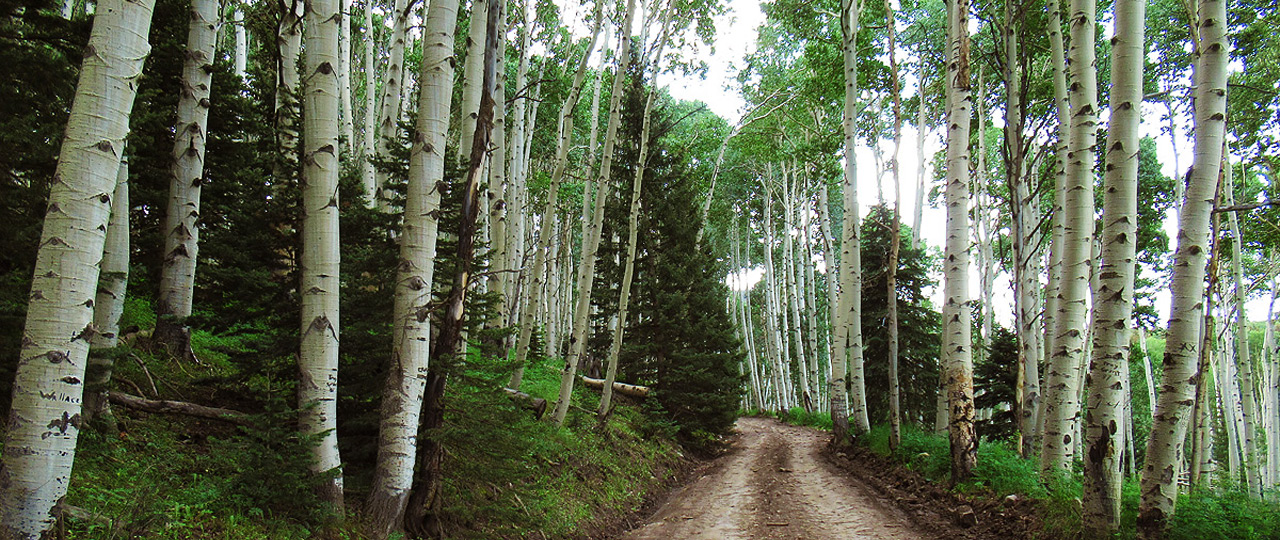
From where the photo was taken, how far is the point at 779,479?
9469 mm

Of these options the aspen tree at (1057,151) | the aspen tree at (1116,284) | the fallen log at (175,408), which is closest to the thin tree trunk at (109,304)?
the fallen log at (175,408)

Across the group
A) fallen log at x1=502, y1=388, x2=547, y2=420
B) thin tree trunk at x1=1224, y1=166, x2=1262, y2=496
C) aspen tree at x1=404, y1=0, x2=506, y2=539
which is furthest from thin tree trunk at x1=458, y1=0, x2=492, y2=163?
thin tree trunk at x1=1224, y1=166, x2=1262, y2=496

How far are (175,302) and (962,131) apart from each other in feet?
29.0

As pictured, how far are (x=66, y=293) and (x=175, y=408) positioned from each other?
2.42m

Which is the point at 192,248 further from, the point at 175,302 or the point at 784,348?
the point at 784,348

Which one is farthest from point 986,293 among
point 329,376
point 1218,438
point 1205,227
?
point 1218,438

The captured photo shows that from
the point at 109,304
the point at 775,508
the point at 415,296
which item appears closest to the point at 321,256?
the point at 415,296

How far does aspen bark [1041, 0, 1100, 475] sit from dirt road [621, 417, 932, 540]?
66.0 inches

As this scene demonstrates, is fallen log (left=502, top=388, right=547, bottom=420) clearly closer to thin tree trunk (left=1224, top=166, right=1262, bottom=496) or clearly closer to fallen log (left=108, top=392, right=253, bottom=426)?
fallen log (left=108, top=392, right=253, bottom=426)

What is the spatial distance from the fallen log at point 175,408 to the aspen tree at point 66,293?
1.90 m

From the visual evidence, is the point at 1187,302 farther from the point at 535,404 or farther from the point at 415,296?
the point at 535,404

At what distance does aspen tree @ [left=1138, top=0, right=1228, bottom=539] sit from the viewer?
14.5 ft

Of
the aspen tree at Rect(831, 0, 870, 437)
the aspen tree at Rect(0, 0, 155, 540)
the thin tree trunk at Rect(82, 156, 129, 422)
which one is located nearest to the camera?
the aspen tree at Rect(0, 0, 155, 540)

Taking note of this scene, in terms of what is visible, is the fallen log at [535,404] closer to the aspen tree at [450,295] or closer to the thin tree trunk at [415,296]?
the aspen tree at [450,295]
